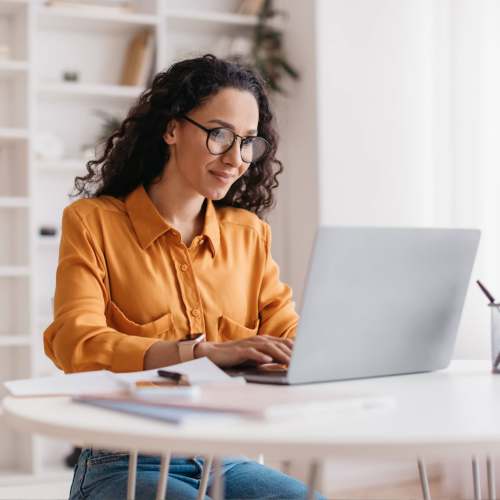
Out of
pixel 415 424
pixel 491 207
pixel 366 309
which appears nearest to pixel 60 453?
pixel 491 207

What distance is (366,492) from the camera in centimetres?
361

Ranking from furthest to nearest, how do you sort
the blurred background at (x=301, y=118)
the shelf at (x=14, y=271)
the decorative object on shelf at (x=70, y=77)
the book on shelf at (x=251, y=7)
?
1. the book on shelf at (x=251, y=7)
2. the decorative object on shelf at (x=70, y=77)
3. the shelf at (x=14, y=271)
4. the blurred background at (x=301, y=118)

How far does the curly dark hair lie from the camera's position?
181 cm

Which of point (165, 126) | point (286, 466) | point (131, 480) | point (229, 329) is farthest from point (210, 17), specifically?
point (131, 480)

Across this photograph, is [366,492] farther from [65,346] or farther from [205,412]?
[205,412]

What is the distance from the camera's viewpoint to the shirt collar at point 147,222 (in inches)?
68.3

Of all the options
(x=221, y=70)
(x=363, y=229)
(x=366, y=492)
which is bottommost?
(x=366, y=492)

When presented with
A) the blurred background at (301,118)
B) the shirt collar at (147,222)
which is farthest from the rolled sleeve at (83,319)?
the blurred background at (301,118)

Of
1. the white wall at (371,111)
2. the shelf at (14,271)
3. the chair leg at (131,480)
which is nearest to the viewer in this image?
the chair leg at (131,480)

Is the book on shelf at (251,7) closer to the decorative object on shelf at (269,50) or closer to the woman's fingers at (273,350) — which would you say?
the decorative object on shelf at (269,50)

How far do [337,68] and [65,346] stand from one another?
7.88 feet

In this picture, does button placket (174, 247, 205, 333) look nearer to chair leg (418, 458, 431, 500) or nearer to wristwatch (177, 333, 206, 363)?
wristwatch (177, 333, 206, 363)

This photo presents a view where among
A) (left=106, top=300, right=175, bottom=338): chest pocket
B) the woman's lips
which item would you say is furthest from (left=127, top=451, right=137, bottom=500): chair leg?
the woman's lips

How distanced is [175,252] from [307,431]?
85 cm
